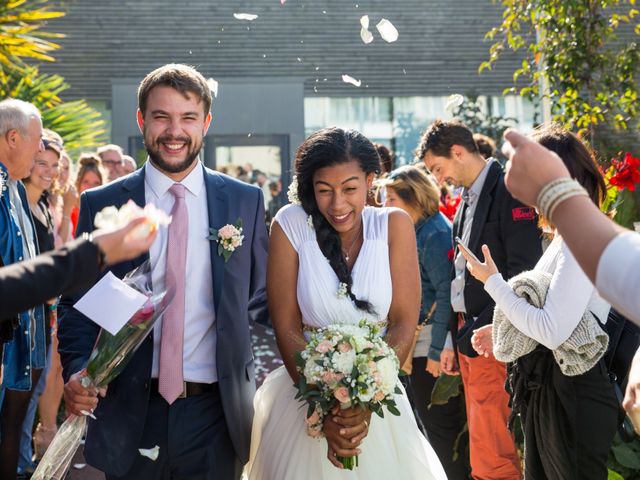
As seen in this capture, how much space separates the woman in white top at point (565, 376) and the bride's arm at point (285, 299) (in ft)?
2.90

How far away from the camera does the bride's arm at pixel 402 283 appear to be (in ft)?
12.3

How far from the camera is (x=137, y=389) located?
337cm

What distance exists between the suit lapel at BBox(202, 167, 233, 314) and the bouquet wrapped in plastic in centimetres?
23

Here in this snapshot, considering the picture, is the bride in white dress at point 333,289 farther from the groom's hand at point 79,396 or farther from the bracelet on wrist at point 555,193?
the bracelet on wrist at point 555,193

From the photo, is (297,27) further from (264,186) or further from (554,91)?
(554,91)

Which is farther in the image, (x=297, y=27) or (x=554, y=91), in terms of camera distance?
(x=297, y=27)

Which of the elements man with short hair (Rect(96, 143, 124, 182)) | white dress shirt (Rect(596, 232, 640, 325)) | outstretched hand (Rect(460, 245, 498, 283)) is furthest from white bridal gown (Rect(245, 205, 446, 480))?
man with short hair (Rect(96, 143, 124, 182))

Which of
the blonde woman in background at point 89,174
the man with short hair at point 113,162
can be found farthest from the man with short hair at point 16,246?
the man with short hair at point 113,162

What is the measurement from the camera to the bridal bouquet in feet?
10.8

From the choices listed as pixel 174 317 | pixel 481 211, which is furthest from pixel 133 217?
pixel 481 211

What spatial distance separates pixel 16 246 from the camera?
479cm

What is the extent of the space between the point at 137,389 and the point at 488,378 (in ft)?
8.07

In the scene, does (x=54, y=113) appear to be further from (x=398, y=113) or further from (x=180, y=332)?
(x=398, y=113)

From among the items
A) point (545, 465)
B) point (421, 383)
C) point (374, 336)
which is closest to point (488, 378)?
point (421, 383)
